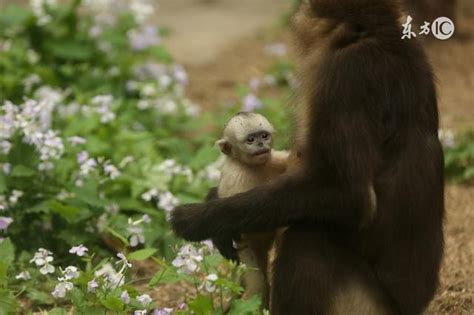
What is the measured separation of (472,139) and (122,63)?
8.90ft

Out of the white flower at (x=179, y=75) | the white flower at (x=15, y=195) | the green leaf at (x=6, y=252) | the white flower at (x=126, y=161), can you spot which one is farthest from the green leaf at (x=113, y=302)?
the white flower at (x=179, y=75)

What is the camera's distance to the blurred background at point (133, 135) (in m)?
5.12

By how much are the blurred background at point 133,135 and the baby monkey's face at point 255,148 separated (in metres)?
0.27

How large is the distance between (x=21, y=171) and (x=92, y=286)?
1483 mm

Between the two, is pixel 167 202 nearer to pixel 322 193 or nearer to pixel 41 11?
pixel 322 193

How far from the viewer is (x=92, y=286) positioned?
4.22 meters

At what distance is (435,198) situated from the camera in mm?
4285

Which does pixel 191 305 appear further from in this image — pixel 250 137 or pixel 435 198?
pixel 435 198

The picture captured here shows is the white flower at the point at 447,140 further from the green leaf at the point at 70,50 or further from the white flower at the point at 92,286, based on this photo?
the white flower at the point at 92,286

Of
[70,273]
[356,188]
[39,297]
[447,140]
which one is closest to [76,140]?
[39,297]

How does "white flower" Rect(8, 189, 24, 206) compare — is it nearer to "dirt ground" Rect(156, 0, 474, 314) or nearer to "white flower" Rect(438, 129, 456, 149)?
"dirt ground" Rect(156, 0, 474, 314)

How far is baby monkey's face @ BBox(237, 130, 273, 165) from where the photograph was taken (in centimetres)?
447

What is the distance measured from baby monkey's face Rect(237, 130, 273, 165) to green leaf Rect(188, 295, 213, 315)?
1.96 ft

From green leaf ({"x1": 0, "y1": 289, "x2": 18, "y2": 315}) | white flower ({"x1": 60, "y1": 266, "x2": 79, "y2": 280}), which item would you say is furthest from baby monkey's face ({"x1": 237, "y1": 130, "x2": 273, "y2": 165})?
green leaf ({"x1": 0, "y1": 289, "x2": 18, "y2": 315})
